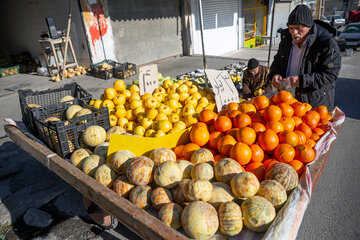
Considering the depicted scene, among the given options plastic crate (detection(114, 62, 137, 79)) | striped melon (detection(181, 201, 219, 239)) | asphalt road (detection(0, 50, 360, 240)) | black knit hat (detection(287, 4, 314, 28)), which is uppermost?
black knit hat (detection(287, 4, 314, 28))

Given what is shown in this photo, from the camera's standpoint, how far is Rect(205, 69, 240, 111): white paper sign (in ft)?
9.77

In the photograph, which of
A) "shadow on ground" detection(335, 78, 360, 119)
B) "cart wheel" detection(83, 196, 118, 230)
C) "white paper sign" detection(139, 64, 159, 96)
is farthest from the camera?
"shadow on ground" detection(335, 78, 360, 119)

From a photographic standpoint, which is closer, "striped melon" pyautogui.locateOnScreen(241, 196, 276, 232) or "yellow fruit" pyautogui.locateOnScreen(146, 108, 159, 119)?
"striped melon" pyautogui.locateOnScreen(241, 196, 276, 232)

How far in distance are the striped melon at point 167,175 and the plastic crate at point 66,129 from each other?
113cm

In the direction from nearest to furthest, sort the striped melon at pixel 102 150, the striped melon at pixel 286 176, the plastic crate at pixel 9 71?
the striped melon at pixel 286 176 < the striped melon at pixel 102 150 < the plastic crate at pixel 9 71

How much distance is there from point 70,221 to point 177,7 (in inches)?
476

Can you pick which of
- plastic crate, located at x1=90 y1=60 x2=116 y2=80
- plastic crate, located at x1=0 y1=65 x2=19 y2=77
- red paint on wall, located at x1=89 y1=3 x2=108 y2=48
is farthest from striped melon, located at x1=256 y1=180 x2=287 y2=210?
plastic crate, located at x1=0 y1=65 x2=19 y2=77

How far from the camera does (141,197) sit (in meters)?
1.73

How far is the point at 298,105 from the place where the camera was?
2555 millimetres

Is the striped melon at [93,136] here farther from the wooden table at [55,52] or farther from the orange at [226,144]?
the wooden table at [55,52]

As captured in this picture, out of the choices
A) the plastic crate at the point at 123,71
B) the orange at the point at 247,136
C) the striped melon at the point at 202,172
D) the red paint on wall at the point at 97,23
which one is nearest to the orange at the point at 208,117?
the orange at the point at 247,136

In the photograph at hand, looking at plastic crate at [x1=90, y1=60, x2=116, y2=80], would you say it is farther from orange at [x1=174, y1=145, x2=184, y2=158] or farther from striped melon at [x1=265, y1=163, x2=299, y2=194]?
striped melon at [x1=265, y1=163, x2=299, y2=194]

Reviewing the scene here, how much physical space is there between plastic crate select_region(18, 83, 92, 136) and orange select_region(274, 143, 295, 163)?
8.35 ft

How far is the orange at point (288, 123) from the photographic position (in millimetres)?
2281
